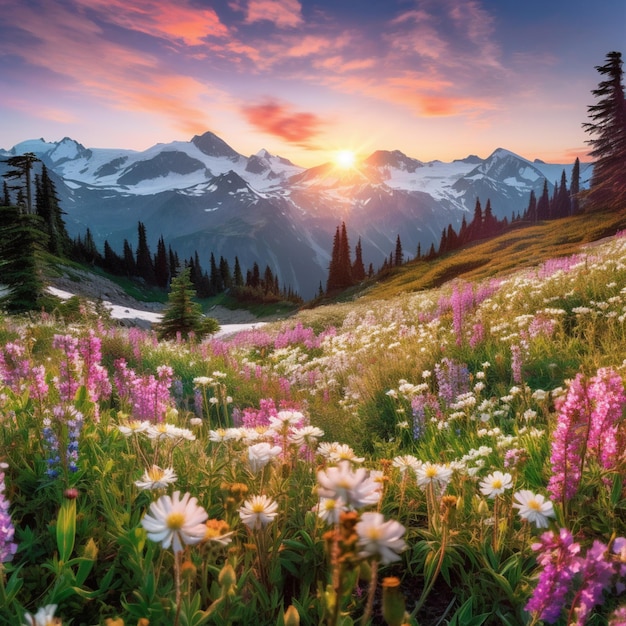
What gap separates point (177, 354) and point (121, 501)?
361 inches

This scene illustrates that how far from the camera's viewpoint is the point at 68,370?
395 cm

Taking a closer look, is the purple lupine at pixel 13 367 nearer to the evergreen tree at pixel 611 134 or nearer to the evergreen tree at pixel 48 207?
the evergreen tree at pixel 611 134

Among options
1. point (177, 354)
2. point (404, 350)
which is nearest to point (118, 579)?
point (404, 350)

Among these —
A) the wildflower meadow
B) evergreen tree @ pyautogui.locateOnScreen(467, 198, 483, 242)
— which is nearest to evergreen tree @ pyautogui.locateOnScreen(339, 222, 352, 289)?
evergreen tree @ pyautogui.locateOnScreen(467, 198, 483, 242)

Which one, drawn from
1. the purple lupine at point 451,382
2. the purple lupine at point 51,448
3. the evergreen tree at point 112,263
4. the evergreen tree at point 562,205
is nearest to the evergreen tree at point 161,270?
the evergreen tree at point 112,263

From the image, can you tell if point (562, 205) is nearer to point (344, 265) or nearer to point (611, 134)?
point (344, 265)

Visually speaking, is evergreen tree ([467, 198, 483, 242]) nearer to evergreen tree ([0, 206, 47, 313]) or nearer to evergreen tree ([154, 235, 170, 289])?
evergreen tree ([154, 235, 170, 289])

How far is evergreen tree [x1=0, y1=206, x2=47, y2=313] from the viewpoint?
2458 centimetres

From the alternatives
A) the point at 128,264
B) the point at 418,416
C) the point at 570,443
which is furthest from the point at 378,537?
the point at 128,264

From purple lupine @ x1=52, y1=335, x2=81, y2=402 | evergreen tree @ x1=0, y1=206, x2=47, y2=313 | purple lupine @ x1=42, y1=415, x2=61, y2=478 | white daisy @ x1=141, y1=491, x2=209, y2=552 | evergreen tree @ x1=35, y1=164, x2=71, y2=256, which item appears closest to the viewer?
white daisy @ x1=141, y1=491, x2=209, y2=552

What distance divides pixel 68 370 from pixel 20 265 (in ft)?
84.2

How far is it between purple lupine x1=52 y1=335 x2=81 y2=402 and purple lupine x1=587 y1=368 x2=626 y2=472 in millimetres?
4001

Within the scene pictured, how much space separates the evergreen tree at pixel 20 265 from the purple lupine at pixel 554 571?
91.5 ft

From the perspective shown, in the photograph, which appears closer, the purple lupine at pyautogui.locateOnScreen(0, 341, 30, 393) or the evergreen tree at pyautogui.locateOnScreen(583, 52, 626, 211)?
the purple lupine at pyautogui.locateOnScreen(0, 341, 30, 393)
